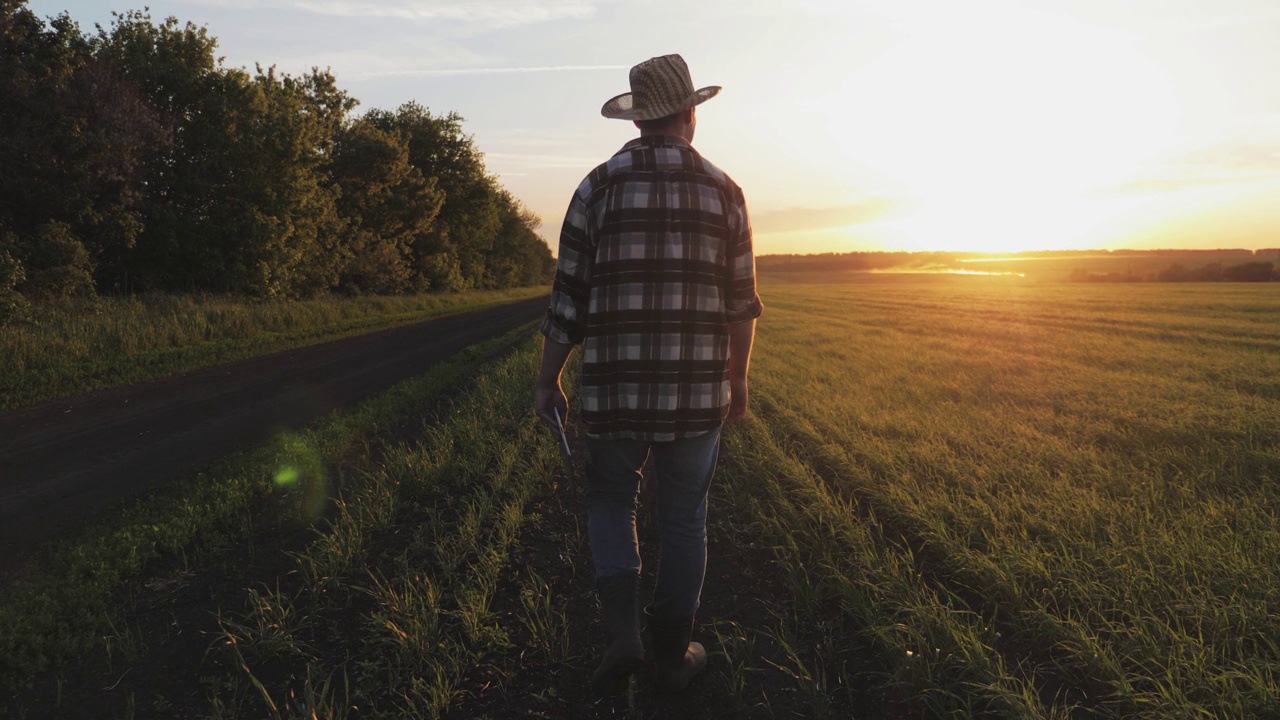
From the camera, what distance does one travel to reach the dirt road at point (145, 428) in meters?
4.79

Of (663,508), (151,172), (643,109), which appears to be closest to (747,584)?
(663,508)

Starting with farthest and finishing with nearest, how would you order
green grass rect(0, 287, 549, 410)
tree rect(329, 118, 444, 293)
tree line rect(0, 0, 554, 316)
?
tree rect(329, 118, 444, 293) < tree line rect(0, 0, 554, 316) < green grass rect(0, 287, 549, 410)

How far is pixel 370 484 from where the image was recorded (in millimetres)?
5191

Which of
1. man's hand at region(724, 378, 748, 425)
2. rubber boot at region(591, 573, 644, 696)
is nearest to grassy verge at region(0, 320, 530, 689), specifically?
rubber boot at region(591, 573, 644, 696)

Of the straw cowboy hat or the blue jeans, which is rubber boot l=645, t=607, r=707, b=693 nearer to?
the blue jeans

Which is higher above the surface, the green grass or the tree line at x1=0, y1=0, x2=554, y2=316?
the tree line at x1=0, y1=0, x2=554, y2=316

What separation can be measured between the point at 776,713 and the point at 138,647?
2.86 meters

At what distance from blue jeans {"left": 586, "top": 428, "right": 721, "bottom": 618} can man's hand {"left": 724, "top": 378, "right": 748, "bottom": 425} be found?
0.17 meters

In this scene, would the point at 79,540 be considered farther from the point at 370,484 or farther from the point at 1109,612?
the point at 1109,612

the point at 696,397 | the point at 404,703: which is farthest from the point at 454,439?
the point at 696,397

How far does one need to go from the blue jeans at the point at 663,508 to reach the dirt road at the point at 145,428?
11.9 feet

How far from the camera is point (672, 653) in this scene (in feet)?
8.75

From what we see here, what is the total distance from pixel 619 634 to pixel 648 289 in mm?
1377

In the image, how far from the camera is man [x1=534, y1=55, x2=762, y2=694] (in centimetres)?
236
